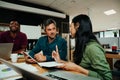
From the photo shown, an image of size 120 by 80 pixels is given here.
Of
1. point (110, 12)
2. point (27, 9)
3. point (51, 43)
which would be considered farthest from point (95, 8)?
point (51, 43)

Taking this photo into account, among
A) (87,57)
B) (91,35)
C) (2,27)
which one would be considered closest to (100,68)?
(87,57)

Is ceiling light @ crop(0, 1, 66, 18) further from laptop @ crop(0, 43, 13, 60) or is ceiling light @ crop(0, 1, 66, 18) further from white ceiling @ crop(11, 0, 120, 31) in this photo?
laptop @ crop(0, 43, 13, 60)

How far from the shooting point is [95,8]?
6887 mm

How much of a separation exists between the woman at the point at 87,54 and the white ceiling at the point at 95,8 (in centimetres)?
469

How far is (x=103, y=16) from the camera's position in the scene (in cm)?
775

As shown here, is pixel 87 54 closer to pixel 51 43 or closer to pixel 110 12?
pixel 51 43

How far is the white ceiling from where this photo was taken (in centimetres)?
596

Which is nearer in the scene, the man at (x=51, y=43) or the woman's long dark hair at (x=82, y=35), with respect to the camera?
the woman's long dark hair at (x=82, y=35)

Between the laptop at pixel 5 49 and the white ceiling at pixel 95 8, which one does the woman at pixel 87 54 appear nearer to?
the laptop at pixel 5 49

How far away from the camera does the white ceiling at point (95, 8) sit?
235 inches

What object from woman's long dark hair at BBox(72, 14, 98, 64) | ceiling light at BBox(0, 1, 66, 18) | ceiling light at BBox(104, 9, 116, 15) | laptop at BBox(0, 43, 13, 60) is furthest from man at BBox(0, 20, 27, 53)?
ceiling light at BBox(104, 9, 116, 15)

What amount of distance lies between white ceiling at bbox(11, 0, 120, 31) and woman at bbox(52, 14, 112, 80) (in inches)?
185

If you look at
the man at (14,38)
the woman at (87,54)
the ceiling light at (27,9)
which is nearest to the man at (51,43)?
the woman at (87,54)

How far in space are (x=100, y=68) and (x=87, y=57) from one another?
0.52 feet
